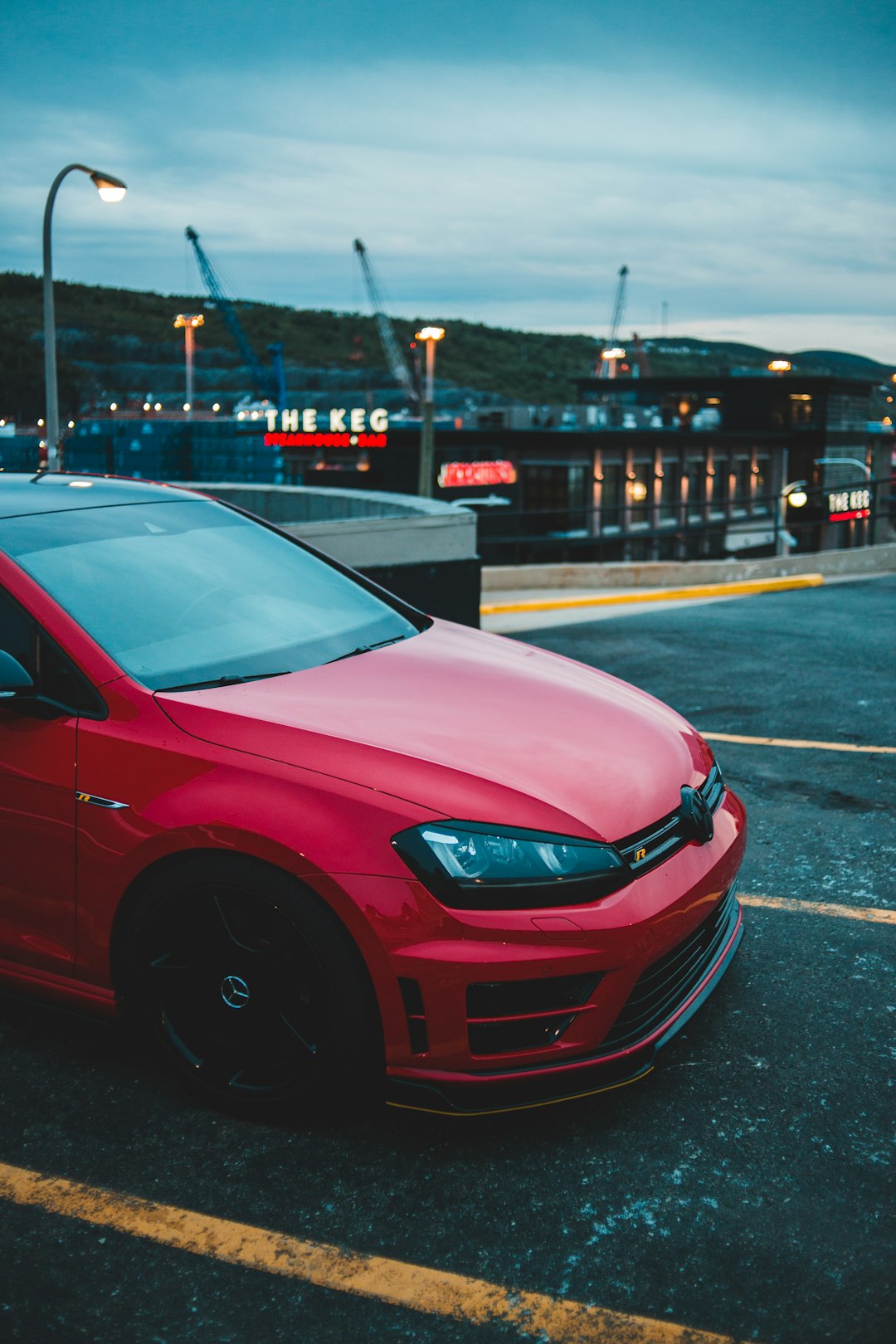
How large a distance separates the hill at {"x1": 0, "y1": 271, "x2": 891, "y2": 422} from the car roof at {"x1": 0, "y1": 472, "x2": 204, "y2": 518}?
12297cm

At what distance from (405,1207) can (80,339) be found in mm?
168100

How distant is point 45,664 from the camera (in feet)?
10.6

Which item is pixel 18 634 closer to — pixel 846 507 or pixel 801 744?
pixel 801 744

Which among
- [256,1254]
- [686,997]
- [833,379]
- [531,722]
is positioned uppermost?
[833,379]

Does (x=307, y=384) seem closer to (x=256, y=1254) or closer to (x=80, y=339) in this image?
(x=80, y=339)

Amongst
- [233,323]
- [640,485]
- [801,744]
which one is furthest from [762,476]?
[801,744]

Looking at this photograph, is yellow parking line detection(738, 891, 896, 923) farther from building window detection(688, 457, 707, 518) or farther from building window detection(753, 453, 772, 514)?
building window detection(753, 453, 772, 514)

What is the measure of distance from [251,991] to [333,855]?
478mm

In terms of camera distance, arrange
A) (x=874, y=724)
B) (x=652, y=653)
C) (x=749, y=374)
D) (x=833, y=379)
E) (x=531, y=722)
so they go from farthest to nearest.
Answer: (x=749, y=374), (x=833, y=379), (x=652, y=653), (x=874, y=724), (x=531, y=722)

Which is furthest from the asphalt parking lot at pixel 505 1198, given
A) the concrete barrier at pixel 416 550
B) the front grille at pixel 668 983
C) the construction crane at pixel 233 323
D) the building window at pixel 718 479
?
the construction crane at pixel 233 323

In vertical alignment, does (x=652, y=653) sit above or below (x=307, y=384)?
below

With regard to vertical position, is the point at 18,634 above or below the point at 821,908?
above

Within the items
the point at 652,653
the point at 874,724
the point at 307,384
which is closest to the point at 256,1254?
the point at 874,724

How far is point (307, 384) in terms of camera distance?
153 meters
